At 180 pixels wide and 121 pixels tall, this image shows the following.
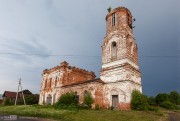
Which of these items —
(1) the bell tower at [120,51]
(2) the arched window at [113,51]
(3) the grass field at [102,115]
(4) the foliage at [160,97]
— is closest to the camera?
(3) the grass field at [102,115]

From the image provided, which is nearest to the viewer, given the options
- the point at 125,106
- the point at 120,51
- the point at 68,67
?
→ the point at 125,106

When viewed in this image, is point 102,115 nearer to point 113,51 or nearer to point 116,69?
point 116,69

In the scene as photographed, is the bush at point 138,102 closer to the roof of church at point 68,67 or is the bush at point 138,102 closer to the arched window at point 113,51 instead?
the arched window at point 113,51

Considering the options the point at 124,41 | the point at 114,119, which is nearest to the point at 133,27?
the point at 124,41

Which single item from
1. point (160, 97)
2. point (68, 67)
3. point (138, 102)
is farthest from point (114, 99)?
point (160, 97)

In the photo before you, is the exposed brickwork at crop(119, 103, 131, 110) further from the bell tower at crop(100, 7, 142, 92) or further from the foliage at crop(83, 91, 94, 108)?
the foliage at crop(83, 91, 94, 108)

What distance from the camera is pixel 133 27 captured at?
26.4m

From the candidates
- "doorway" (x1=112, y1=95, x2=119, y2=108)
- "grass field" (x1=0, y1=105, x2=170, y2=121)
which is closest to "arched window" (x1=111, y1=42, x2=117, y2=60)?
"doorway" (x1=112, y1=95, x2=119, y2=108)

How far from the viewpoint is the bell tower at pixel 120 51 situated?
71.0 ft

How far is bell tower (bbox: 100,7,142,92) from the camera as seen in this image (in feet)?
71.0

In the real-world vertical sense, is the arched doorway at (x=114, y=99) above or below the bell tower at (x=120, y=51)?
below

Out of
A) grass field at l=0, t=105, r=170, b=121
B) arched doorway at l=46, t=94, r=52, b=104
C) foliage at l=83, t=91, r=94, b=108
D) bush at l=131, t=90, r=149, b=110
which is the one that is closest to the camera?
grass field at l=0, t=105, r=170, b=121

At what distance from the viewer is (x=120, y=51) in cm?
2297

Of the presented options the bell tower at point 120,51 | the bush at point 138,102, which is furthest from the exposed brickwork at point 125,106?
the bell tower at point 120,51
